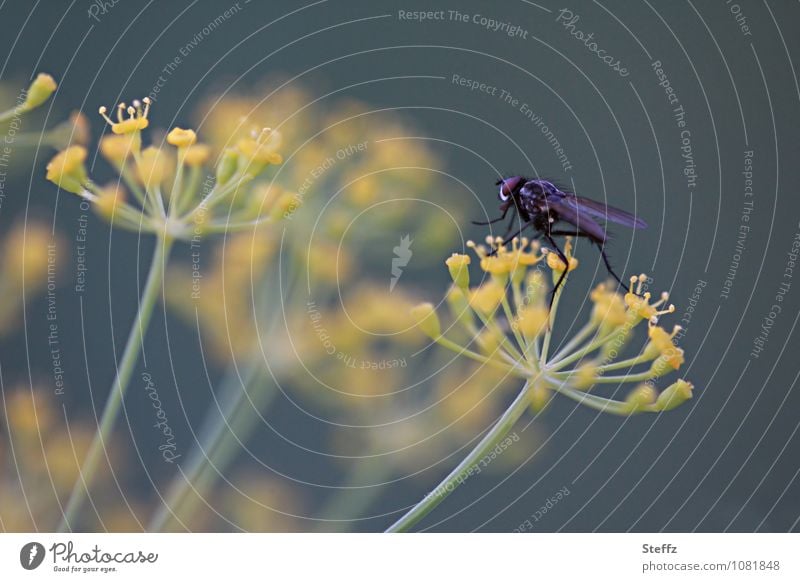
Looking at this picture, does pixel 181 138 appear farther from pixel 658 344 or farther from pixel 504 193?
pixel 658 344

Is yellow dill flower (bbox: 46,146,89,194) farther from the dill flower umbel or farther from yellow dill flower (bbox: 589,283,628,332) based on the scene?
yellow dill flower (bbox: 589,283,628,332)

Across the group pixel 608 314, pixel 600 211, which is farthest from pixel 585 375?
pixel 600 211

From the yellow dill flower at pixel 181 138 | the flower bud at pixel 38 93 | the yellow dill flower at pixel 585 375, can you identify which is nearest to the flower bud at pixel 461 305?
the yellow dill flower at pixel 585 375

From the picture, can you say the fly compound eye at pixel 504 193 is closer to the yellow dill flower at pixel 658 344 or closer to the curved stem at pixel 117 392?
the yellow dill flower at pixel 658 344
